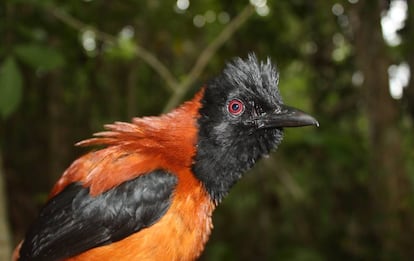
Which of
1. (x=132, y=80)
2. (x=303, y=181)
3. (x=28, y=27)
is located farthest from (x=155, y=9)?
(x=303, y=181)

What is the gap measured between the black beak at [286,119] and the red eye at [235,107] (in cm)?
10

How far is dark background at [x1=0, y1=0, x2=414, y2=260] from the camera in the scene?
4.32 meters

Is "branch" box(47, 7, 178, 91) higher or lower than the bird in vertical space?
higher

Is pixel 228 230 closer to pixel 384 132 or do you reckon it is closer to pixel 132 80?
pixel 132 80

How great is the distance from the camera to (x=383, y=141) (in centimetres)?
526

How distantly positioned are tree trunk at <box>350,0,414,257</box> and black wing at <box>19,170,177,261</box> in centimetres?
312

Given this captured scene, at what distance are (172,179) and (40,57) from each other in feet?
4.67

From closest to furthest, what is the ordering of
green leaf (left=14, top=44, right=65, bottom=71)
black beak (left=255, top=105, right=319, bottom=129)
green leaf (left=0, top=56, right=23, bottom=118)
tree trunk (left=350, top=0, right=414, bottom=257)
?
1. black beak (left=255, top=105, right=319, bottom=129)
2. green leaf (left=0, top=56, right=23, bottom=118)
3. green leaf (left=14, top=44, right=65, bottom=71)
4. tree trunk (left=350, top=0, right=414, bottom=257)

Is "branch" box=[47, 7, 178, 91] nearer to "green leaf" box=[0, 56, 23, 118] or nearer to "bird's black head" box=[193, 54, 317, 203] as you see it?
"green leaf" box=[0, 56, 23, 118]

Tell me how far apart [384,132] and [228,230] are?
438 cm

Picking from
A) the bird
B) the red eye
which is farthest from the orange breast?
the red eye

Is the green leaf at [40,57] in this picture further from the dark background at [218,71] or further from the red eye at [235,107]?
the red eye at [235,107]

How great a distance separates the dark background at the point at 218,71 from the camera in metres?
4.32

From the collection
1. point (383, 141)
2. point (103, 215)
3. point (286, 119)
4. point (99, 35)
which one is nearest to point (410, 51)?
point (383, 141)
